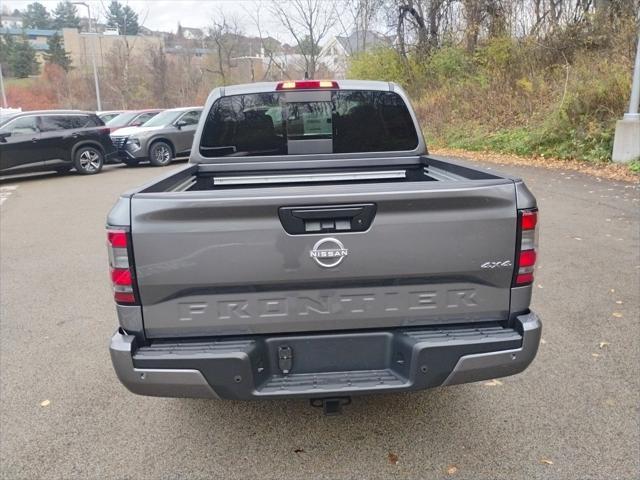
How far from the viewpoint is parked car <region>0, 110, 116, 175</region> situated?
13.0 metres

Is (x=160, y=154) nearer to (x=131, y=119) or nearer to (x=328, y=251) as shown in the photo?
(x=131, y=119)

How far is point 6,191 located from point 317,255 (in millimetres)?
12872

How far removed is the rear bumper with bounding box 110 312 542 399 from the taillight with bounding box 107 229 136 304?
209 mm

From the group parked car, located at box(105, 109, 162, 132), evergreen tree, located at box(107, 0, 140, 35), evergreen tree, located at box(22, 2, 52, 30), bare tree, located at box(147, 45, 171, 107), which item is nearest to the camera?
parked car, located at box(105, 109, 162, 132)

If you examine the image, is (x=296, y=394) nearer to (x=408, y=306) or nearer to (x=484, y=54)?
(x=408, y=306)

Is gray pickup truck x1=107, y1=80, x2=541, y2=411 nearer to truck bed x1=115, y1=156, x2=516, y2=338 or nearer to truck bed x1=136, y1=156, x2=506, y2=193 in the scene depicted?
truck bed x1=115, y1=156, x2=516, y2=338

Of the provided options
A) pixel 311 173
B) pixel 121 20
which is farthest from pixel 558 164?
pixel 121 20

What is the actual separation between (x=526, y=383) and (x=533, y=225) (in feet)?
5.19

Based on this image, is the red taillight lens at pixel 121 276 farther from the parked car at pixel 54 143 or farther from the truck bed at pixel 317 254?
the parked car at pixel 54 143

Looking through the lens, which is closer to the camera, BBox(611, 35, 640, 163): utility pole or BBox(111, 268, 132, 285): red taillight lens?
BBox(111, 268, 132, 285): red taillight lens

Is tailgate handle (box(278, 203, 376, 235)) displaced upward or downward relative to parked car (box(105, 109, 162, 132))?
upward

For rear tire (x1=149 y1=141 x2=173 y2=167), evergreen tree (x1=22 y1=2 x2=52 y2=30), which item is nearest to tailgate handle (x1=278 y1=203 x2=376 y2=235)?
rear tire (x1=149 y1=141 x2=173 y2=167)

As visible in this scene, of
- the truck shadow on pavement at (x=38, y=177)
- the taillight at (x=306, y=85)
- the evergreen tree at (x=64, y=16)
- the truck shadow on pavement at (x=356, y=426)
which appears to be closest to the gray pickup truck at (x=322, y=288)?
the truck shadow on pavement at (x=356, y=426)

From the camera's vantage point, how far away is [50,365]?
12.8 feet
